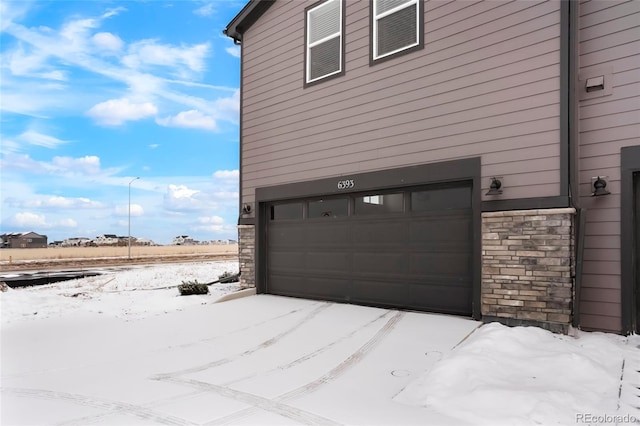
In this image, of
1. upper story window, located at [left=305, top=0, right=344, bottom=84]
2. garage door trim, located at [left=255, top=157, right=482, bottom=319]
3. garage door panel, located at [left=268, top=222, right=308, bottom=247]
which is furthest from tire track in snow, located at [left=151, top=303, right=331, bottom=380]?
upper story window, located at [left=305, top=0, right=344, bottom=84]

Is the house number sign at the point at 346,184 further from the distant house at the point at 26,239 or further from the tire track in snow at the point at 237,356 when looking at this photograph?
the distant house at the point at 26,239

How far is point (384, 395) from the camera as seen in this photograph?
12.3ft

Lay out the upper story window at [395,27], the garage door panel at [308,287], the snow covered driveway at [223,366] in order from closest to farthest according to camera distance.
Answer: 1. the snow covered driveway at [223,366]
2. the upper story window at [395,27]
3. the garage door panel at [308,287]

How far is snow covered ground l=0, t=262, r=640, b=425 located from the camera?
3.34 m

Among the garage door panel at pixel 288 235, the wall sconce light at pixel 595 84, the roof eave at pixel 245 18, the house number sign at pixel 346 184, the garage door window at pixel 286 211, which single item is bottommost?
the garage door panel at pixel 288 235

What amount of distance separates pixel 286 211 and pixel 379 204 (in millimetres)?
2662

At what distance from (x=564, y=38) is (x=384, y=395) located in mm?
5615

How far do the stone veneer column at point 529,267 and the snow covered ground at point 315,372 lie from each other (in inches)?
16.9

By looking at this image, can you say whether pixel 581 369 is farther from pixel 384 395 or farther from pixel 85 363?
pixel 85 363

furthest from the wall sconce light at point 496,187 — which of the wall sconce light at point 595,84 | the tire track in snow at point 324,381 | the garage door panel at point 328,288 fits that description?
the garage door panel at point 328,288

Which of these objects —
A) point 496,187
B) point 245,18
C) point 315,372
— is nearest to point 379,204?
point 496,187

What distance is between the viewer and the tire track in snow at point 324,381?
10.9 feet

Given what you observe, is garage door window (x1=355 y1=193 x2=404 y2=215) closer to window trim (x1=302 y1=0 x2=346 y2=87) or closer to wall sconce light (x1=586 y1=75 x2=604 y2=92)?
window trim (x1=302 y1=0 x2=346 y2=87)

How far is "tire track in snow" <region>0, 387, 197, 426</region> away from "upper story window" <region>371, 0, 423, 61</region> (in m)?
6.99
